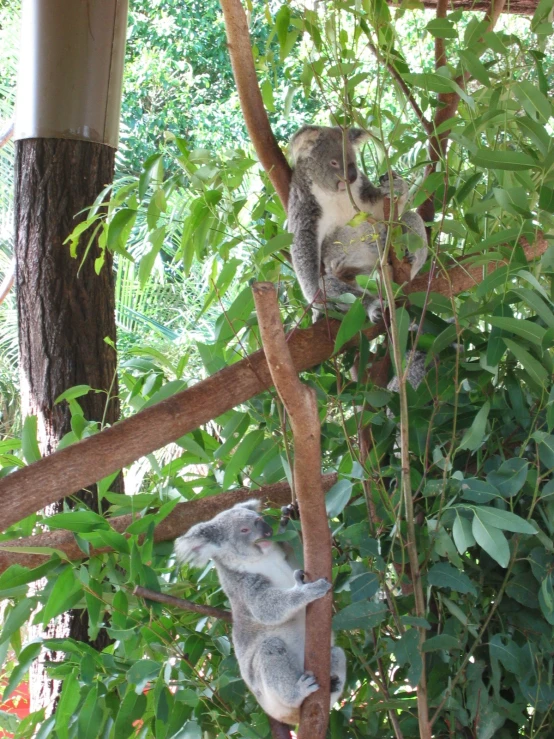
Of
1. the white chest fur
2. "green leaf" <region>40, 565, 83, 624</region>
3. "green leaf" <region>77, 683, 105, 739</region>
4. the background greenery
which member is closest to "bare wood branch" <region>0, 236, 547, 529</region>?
the background greenery

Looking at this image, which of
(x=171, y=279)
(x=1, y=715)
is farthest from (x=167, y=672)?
(x=171, y=279)

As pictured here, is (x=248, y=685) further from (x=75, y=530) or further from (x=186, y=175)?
(x=186, y=175)

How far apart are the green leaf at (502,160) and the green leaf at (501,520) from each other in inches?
21.2

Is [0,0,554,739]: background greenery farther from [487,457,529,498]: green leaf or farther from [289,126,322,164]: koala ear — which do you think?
[289,126,322,164]: koala ear

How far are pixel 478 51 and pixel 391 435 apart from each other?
768mm

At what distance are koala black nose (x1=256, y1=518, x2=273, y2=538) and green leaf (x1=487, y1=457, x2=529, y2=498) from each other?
421 mm

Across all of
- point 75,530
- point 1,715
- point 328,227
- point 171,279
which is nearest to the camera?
point 75,530

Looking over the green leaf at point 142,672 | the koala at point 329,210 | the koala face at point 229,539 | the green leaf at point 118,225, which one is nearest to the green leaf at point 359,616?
the koala face at point 229,539

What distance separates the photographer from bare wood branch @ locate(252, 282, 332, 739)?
1011 millimetres

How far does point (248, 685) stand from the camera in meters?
1.51

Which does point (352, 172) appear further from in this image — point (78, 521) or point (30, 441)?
point (78, 521)

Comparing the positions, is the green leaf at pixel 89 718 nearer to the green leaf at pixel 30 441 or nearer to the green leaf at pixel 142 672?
the green leaf at pixel 142 672

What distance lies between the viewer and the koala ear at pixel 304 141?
232 cm

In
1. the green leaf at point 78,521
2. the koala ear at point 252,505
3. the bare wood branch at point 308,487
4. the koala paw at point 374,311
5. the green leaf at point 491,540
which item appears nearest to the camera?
the bare wood branch at point 308,487
